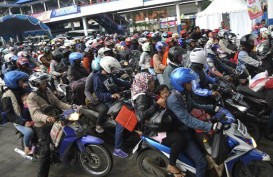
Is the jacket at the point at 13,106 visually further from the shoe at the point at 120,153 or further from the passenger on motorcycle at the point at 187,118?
the passenger on motorcycle at the point at 187,118

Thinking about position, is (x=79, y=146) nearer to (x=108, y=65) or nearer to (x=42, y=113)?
(x=42, y=113)

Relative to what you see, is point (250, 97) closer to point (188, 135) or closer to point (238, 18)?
point (188, 135)

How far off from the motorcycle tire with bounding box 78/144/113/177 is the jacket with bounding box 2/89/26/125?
1.24 meters

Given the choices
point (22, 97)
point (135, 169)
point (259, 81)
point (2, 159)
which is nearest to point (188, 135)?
point (135, 169)

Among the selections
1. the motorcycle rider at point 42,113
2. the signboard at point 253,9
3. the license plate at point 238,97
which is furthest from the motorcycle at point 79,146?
the signboard at point 253,9

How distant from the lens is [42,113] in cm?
475

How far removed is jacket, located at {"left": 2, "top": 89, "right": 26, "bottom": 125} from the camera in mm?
5012

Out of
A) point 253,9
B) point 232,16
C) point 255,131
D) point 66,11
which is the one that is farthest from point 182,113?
point 66,11

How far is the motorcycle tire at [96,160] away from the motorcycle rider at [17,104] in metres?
1.01

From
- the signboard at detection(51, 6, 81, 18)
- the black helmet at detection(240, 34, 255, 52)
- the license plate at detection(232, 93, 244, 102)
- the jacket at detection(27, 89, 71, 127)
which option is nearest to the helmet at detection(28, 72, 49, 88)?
the jacket at detection(27, 89, 71, 127)

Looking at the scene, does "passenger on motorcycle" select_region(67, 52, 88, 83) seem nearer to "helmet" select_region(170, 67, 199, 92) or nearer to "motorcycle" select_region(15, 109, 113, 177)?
"motorcycle" select_region(15, 109, 113, 177)

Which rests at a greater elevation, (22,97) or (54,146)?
(22,97)

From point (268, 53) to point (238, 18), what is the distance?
15381 millimetres

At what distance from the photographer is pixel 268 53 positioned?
6.27 metres
